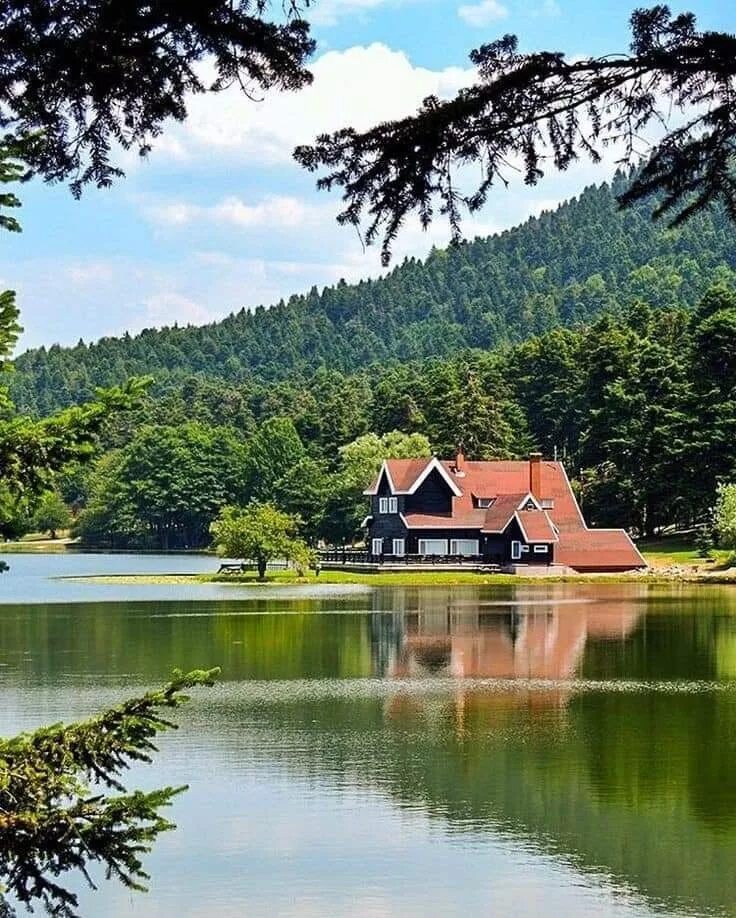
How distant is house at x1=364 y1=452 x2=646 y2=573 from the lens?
65750mm

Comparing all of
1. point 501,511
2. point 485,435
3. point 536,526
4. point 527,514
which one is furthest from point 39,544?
point 536,526

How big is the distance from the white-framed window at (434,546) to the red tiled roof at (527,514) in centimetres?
96

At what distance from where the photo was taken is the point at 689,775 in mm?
18453

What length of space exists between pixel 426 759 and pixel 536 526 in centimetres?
4643

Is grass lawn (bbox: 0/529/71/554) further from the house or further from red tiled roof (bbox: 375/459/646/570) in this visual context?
red tiled roof (bbox: 375/459/646/570)

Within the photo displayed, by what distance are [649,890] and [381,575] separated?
53380 millimetres

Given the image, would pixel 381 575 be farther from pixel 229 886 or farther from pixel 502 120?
pixel 502 120

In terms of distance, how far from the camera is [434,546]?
229 feet

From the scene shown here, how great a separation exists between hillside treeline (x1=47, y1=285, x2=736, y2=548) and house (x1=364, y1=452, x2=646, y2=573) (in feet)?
24.3

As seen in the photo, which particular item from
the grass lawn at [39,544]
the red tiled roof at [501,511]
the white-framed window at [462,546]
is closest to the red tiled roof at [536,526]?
the red tiled roof at [501,511]

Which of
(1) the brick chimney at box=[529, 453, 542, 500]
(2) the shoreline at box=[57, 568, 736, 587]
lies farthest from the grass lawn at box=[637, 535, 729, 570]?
(1) the brick chimney at box=[529, 453, 542, 500]

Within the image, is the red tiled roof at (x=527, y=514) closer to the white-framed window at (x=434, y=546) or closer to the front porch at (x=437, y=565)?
the white-framed window at (x=434, y=546)

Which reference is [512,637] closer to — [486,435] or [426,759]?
[426,759]

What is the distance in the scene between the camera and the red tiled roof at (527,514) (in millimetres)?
65438
